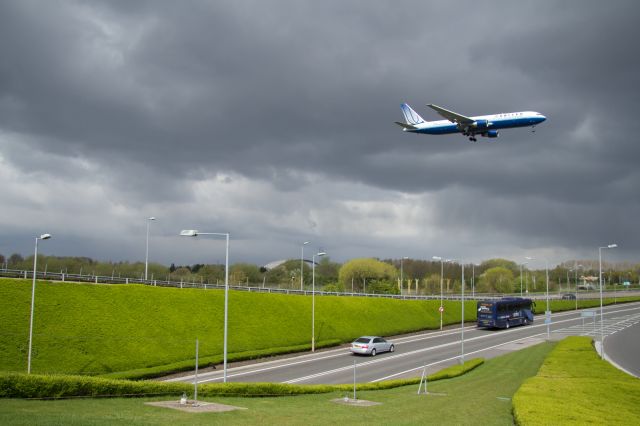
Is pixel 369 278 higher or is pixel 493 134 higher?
pixel 493 134

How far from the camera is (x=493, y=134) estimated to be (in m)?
43.6

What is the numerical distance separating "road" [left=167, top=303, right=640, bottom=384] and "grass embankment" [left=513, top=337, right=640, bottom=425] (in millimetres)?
11105

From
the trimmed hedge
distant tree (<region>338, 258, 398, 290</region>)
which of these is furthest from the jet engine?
distant tree (<region>338, 258, 398, 290</region>)

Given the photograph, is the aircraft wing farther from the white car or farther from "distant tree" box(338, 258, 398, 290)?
"distant tree" box(338, 258, 398, 290)

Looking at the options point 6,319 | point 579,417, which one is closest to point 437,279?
point 6,319

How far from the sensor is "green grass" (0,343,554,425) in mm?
15862

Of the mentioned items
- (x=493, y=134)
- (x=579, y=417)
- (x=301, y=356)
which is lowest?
(x=301, y=356)

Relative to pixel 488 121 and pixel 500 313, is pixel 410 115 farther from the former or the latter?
pixel 500 313

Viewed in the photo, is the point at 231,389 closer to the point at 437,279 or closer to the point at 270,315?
the point at 270,315

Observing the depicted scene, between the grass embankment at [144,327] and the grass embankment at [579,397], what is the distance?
2525 centimetres

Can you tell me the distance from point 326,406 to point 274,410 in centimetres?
292

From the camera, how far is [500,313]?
74312mm

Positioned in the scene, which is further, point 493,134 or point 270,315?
point 270,315

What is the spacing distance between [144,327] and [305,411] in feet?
96.9
